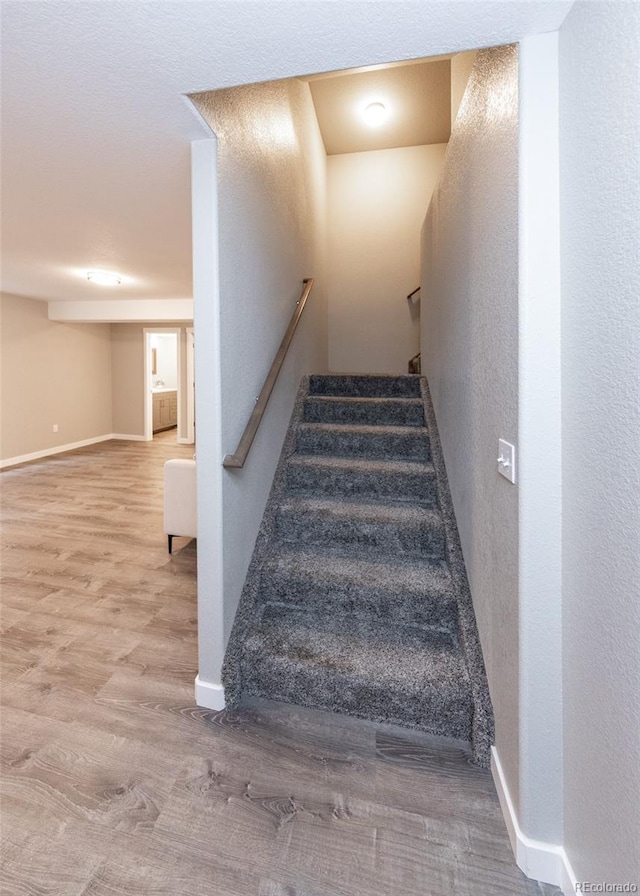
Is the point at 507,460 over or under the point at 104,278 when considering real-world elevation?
under

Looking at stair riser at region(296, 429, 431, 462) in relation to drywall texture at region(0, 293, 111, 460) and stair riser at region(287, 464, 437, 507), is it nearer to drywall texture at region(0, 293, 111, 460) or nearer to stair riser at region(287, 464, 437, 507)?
stair riser at region(287, 464, 437, 507)

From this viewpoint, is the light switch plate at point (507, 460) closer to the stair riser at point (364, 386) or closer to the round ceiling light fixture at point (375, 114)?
the stair riser at point (364, 386)

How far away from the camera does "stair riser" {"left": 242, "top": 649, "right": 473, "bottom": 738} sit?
1576 millimetres

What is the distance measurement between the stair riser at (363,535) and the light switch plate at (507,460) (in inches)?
35.1

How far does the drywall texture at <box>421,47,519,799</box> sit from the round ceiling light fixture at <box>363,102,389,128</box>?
6.92 feet

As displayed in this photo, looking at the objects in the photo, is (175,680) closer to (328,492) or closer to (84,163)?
(328,492)

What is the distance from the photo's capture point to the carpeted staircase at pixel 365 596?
1.62 meters

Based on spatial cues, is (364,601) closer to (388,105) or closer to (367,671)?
(367,671)

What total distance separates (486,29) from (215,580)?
195 cm

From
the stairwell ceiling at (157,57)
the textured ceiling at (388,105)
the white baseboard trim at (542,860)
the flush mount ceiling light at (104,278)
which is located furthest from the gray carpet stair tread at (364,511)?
the flush mount ceiling light at (104,278)

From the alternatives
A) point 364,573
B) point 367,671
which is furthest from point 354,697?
point 364,573

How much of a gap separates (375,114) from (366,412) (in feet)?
9.53

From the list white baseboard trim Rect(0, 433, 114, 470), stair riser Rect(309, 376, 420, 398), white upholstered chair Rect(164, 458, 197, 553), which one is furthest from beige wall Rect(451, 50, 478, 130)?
white baseboard trim Rect(0, 433, 114, 470)

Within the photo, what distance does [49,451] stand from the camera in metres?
6.60
